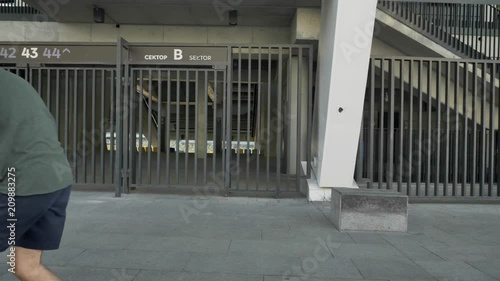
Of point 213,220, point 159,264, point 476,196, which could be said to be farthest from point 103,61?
point 476,196

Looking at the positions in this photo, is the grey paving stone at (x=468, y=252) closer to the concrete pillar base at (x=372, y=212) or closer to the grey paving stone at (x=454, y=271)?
the grey paving stone at (x=454, y=271)

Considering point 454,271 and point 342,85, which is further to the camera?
point 342,85

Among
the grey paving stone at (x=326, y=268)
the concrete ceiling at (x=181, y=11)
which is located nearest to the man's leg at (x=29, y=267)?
the grey paving stone at (x=326, y=268)

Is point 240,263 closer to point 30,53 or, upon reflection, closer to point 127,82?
point 127,82

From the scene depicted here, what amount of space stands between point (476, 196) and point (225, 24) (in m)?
8.65

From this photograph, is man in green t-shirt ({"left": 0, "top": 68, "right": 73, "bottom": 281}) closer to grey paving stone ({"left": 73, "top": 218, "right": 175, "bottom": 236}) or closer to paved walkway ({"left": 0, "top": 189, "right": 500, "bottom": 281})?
paved walkway ({"left": 0, "top": 189, "right": 500, "bottom": 281})

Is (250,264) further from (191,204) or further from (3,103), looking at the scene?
(191,204)

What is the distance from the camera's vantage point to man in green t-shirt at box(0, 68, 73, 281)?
2.31m

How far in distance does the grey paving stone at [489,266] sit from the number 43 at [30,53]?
359 inches

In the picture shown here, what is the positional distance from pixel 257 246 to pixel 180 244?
101 cm

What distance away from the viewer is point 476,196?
9.48 m

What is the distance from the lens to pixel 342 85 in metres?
8.39

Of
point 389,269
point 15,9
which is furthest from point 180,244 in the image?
point 15,9

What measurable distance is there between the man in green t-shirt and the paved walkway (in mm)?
1881
